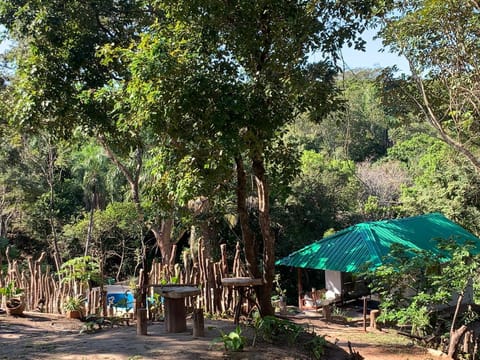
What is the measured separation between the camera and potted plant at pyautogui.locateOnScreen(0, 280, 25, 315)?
9648mm

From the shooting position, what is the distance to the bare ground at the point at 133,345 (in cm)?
606

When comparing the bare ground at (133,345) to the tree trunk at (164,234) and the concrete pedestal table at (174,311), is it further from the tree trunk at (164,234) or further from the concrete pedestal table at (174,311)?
the tree trunk at (164,234)

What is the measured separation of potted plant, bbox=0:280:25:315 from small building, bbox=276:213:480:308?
25.1 feet

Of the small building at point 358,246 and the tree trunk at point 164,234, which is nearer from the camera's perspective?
the small building at point 358,246

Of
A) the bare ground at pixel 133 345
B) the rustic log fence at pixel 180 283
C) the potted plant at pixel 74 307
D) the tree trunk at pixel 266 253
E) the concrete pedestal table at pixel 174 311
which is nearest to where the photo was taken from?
the bare ground at pixel 133 345

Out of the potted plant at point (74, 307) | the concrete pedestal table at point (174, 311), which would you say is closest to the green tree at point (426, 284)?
the concrete pedestal table at point (174, 311)

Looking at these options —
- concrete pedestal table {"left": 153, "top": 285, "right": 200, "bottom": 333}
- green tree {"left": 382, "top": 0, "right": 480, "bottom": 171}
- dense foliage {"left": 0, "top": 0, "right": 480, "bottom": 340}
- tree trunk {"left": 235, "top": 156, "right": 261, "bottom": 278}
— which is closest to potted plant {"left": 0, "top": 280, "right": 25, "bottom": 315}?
dense foliage {"left": 0, "top": 0, "right": 480, "bottom": 340}

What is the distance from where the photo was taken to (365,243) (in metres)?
13.7

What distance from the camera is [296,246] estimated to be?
19.0 m

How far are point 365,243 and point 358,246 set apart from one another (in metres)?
0.21

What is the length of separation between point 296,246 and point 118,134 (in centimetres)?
1150

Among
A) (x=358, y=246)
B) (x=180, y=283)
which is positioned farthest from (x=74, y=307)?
(x=358, y=246)

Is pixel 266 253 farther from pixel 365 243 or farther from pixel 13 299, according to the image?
pixel 365 243

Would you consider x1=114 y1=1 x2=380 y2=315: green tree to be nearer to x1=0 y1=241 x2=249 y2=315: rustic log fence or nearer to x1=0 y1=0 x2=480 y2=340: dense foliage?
x1=0 y1=0 x2=480 y2=340: dense foliage
